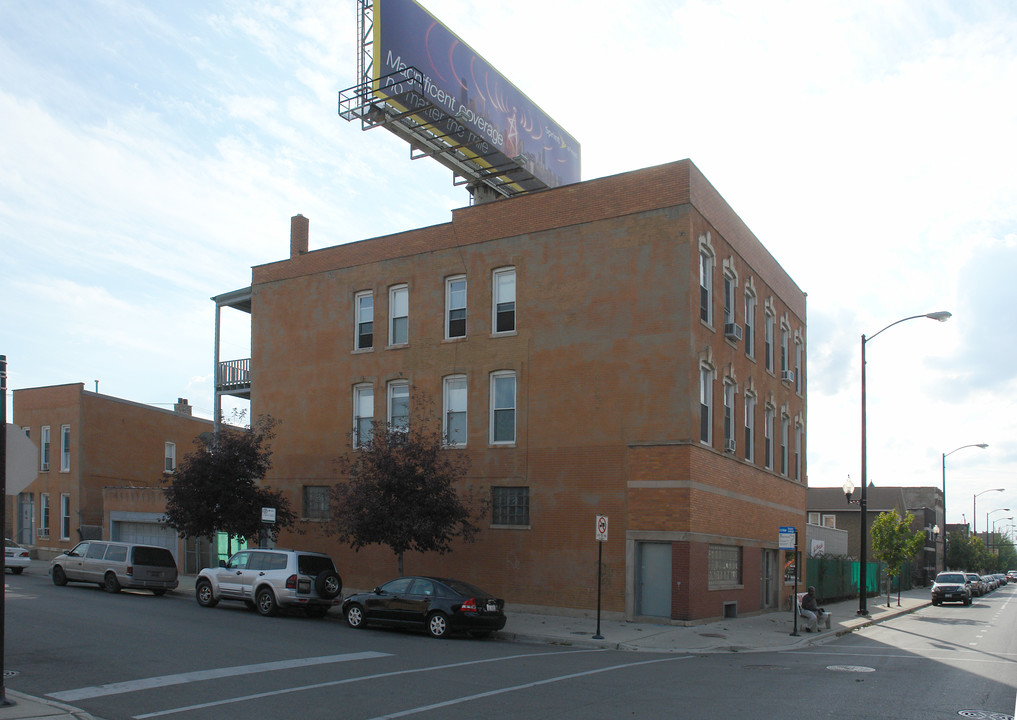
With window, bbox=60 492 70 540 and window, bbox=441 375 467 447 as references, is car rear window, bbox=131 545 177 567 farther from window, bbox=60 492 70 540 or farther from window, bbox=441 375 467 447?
window, bbox=60 492 70 540

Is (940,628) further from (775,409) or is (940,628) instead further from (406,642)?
(406,642)

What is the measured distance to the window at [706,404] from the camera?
84.3ft

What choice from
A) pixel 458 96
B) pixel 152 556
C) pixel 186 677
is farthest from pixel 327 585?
pixel 458 96

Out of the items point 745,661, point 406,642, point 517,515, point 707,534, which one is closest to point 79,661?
point 406,642

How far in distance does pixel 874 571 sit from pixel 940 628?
2260cm

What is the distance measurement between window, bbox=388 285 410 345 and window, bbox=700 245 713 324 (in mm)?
9989

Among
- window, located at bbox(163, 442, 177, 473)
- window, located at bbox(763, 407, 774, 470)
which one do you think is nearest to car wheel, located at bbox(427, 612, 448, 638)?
window, located at bbox(763, 407, 774, 470)

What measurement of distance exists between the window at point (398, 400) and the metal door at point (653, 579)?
948 cm

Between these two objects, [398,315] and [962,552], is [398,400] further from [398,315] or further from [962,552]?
[962,552]

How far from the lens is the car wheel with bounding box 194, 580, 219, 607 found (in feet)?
80.3

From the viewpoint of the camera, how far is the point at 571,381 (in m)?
26.1

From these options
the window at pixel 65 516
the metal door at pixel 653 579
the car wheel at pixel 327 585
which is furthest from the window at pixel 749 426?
the window at pixel 65 516

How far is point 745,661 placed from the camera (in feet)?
58.4

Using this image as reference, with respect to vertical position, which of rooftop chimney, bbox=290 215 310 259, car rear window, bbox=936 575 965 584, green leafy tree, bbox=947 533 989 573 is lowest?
green leafy tree, bbox=947 533 989 573
